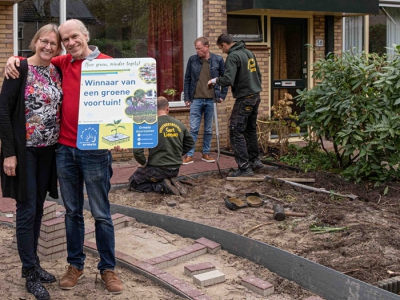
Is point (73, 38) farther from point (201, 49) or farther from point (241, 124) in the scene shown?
point (201, 49)

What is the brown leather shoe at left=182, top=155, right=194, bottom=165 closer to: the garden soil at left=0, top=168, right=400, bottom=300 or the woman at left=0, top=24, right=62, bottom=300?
the garden soil at left=0, top=168, right=400, bottom=300

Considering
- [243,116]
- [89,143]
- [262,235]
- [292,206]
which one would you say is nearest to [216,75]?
[243,116]

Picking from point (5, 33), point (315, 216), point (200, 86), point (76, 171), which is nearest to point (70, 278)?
point (76, 171)

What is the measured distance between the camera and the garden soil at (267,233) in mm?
5047

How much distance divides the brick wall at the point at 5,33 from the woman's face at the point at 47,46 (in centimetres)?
502

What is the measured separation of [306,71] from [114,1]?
4.45 meters

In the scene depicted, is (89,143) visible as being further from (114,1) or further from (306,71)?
(306,71)

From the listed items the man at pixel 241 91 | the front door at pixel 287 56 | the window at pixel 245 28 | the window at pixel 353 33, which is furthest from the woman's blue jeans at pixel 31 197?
the window at pixel 353 33

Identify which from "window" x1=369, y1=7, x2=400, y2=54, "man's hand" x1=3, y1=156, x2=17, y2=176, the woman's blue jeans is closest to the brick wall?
the woman's blue jeans

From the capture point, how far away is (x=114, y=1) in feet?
35.2

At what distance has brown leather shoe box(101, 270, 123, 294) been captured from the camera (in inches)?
191

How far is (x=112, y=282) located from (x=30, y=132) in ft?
4.17

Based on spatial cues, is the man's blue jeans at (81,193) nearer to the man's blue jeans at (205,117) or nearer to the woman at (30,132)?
the woman at (30,132)

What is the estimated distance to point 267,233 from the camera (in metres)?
6.39
